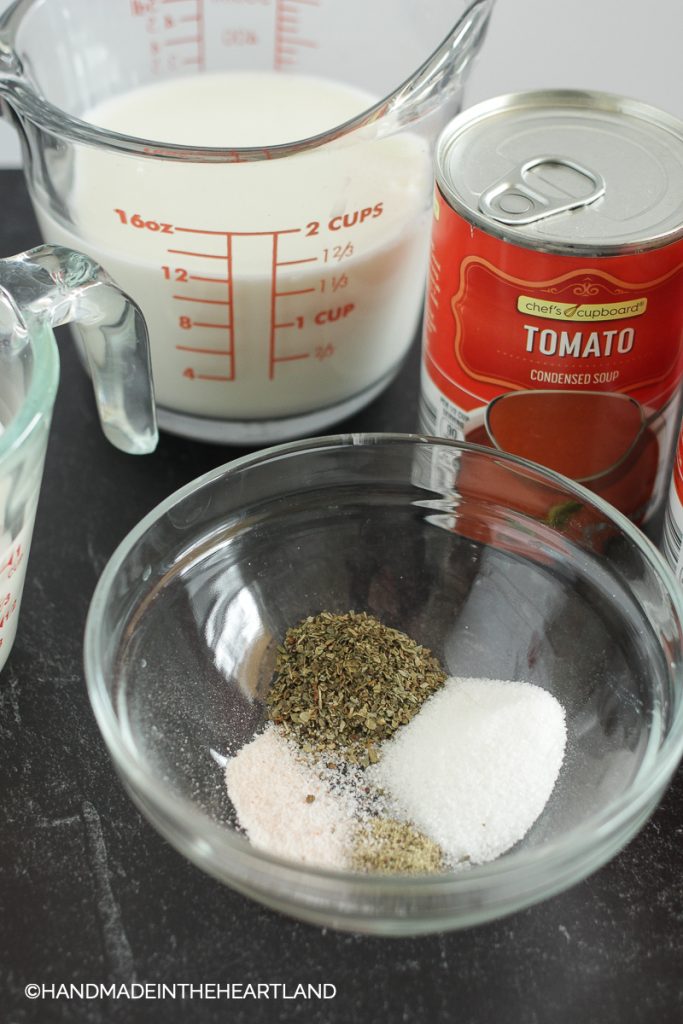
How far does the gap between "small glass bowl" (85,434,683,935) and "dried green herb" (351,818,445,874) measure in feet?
0.20

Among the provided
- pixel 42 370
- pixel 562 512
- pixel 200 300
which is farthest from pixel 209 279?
pixel 562 512

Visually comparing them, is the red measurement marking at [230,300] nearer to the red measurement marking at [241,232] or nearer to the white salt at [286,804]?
the red measurement marking at [241,232]

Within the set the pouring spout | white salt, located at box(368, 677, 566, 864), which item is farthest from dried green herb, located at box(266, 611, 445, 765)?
the pouring spout

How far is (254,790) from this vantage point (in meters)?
0.82

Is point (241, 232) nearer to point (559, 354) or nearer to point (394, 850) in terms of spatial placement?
point (559, 354)

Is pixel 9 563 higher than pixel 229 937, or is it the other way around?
pixel 9 563

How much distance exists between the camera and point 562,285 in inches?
33.2

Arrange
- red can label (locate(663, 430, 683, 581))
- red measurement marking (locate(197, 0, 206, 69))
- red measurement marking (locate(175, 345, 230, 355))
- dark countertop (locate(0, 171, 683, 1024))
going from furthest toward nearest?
red measurement marking (locate(197, 0, 206, 69)) → red measurement marking (locate(175, 345, 230, 355)) → red can label (locate(663, 430, 683, 581)) → dark countertop (locate(0, 171, 683, 1024))

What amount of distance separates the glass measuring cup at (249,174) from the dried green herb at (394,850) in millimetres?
399

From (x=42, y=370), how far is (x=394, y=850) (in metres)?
0.37

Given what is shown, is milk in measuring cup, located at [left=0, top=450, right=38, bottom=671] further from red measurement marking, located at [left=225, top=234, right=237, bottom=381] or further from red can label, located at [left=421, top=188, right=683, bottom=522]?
red can label, located at [left=421, top=188, right=683, bottom=522]

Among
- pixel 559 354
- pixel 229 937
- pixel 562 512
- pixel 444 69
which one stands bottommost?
pixel 229 937

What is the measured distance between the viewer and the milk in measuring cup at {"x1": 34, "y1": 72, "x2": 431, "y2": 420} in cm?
94

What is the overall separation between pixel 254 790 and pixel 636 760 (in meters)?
0.24
